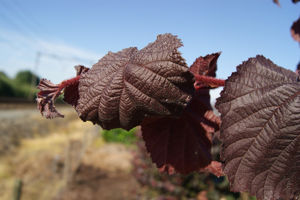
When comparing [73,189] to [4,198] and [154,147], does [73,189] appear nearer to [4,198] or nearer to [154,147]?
[4,198]

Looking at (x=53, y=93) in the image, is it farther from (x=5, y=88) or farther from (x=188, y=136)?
(x=5, y=88)

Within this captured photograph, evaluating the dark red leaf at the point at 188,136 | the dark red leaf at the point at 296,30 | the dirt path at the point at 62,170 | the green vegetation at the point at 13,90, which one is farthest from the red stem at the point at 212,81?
the green vegetation at the point at 13,90

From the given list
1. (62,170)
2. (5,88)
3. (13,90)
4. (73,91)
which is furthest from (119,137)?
(13,90)

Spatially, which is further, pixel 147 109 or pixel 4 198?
pixel 4 198

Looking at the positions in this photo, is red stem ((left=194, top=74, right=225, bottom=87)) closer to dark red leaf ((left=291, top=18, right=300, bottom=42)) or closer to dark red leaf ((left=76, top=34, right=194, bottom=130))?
dark red leaf ((left=76, top=34, right=194, bottom=130))

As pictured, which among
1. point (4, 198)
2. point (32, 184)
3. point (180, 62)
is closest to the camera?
point (180, 62)

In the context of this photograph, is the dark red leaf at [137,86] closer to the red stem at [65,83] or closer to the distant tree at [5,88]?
the red stem at [65,83]

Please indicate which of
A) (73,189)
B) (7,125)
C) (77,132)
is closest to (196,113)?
(73,189)
